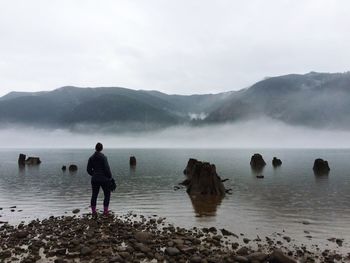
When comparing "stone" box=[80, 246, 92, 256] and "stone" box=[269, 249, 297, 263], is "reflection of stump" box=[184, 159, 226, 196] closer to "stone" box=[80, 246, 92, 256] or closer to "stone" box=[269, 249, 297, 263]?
"stone" box=[269, 249, 297, 263]

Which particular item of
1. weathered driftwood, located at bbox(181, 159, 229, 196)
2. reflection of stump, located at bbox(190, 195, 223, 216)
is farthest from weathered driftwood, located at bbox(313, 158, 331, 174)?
reflection of stump, located at bbox(190, 195, 223, 216)

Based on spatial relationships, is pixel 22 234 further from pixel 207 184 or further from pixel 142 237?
pixel 207 184

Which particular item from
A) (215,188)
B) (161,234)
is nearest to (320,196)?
(215,188)

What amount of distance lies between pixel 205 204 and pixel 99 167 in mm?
15369

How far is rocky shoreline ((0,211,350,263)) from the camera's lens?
16.9 meters

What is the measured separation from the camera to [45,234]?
21344mm

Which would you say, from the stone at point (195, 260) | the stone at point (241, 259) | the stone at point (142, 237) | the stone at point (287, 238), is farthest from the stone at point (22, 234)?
the stone at point (287, 238)

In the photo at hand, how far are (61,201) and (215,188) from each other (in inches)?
707

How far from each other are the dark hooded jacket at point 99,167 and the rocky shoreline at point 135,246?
2.91 metres

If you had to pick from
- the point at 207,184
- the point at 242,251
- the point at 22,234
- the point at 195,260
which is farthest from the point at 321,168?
the point at 22,234

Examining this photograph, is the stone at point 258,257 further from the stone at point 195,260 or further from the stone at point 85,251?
the stone at point 85,251

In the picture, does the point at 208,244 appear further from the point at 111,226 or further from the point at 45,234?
the point at 45,234

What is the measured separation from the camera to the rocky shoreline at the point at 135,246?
55.3 ft

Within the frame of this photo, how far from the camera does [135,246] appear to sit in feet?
59.8
